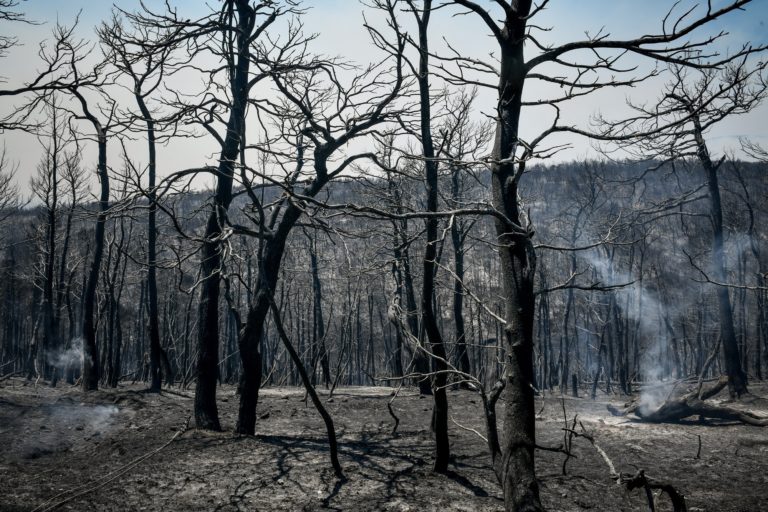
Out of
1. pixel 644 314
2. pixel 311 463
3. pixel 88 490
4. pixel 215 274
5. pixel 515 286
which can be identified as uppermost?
pixel 215 274

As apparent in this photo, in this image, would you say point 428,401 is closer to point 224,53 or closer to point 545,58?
point 224,53

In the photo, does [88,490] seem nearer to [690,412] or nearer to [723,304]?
[690,412]

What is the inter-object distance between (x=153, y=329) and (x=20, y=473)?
8.76m

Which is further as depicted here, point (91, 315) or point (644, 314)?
point (644, 314)

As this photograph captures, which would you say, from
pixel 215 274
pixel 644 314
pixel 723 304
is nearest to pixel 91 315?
pixel 215 274

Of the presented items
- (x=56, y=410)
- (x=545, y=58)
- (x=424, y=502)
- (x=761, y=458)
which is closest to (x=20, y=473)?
(x=56, y=410)

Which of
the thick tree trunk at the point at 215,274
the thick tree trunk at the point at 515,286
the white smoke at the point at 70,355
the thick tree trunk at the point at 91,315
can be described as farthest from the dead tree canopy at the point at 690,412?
the white smoke at the point at 70,355

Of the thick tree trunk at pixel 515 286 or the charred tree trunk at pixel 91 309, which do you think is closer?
the thick tree trunk at pixel 515 286

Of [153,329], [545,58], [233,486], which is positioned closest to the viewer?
[545,58]

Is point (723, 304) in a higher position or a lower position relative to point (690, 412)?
higher

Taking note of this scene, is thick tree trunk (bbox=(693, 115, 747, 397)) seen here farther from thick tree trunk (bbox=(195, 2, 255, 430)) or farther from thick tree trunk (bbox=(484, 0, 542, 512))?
thick tree trunk (bbox=(484, 0, 542, 512))

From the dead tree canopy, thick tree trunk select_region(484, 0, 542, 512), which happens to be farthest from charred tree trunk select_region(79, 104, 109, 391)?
the dead tree canopy

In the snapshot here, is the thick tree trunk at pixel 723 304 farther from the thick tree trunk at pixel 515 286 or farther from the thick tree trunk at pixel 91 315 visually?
the thick tree trunk at pixel 91 315

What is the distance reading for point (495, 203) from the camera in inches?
142
